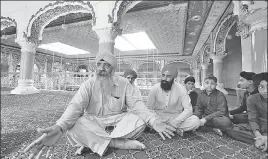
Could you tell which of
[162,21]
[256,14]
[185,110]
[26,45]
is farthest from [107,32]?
[26,45]

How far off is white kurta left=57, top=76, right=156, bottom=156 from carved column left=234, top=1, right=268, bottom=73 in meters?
0.68

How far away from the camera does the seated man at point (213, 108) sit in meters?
1.46

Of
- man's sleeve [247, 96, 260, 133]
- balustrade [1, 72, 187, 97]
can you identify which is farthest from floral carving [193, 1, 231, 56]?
man's sleeve [247, 96, 260, 133]

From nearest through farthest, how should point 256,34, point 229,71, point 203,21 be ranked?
point 256,34
point 203,21
point 229,71

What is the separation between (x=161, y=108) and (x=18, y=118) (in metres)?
2.00

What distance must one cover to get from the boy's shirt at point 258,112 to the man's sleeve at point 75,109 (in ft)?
3.66

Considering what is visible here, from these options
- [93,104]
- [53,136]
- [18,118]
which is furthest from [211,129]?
[18,118]

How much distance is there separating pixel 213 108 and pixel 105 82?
49.9 inches

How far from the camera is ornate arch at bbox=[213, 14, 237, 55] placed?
12.1 feet

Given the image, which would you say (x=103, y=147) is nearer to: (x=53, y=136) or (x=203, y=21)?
(x=53, y=136)

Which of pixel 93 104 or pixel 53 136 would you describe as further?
pixel 93 104

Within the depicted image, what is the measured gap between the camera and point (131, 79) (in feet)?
7.17

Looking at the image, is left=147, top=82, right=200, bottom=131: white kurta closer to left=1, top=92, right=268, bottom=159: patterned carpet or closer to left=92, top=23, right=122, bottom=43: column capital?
left=1, top=92, right=268, bottom=159: patterned carpet

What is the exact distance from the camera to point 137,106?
3.75 feet
